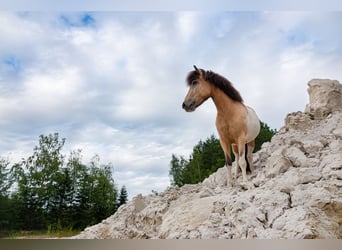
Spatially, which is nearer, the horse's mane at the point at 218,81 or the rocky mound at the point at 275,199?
the rocky mound at the point at 275,199

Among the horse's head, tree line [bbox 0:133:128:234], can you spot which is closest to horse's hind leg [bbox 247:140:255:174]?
the horse's head

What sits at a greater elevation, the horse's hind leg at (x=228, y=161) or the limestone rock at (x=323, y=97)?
the limestone rock at (x=323, y=97)

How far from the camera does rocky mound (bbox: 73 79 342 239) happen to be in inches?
158

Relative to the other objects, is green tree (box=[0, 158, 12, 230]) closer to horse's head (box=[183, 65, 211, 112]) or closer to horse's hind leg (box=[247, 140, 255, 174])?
horse's head (box=[183, 65, 211, 112])

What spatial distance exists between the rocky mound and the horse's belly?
8.4 inches

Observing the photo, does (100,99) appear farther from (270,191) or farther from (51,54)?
(270,191)

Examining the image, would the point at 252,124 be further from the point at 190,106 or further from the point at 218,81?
the point at 190,106

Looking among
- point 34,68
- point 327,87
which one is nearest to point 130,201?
point 34,68

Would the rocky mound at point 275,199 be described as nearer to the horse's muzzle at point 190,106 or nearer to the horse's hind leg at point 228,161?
the horse's hind leg at point 228,161

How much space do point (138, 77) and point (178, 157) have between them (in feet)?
3.02

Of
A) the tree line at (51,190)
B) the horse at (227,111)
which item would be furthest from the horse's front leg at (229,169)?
the tree line at (51,190)

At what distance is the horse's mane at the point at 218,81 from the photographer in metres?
4.85

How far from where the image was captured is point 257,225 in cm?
402

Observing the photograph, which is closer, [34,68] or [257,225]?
[257,225]
